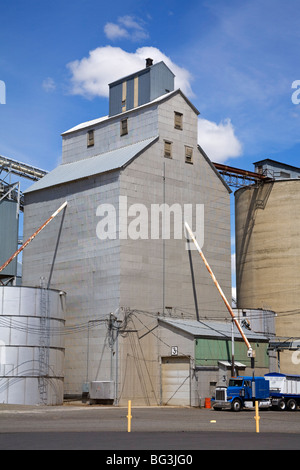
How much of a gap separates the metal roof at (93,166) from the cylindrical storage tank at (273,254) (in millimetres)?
20616

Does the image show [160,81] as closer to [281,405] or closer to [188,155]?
[188,155]

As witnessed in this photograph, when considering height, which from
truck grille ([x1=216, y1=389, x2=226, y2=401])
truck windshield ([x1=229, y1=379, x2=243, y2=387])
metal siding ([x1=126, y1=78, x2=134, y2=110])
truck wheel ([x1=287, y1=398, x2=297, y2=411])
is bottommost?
truck wheel ([x1=287, y1=398, x2=297, y2=411])

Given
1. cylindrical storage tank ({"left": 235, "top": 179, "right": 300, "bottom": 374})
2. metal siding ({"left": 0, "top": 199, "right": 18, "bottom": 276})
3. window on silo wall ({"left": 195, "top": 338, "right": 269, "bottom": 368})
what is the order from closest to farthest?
window on silo wall ({"left": 195, "top": 338, "right": 269, "bottom": 368})
metal siding ({"left": 0, "top": 199, "right": 18, "bottom": 276})
cylindrical storage tank ({"left": 235, "top": 179, "right": 300, "bottom": 374})

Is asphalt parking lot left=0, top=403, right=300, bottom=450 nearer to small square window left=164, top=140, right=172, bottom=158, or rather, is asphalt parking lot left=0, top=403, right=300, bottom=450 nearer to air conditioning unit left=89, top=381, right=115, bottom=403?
air conditioning unit left=89, top=381, right=115, bottom=403

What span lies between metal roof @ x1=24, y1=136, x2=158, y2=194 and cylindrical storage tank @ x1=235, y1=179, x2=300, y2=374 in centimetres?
2062

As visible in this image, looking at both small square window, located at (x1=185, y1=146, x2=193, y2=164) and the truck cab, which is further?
small square window, located at (x1=185, y1=146, x2=193, y2=164)

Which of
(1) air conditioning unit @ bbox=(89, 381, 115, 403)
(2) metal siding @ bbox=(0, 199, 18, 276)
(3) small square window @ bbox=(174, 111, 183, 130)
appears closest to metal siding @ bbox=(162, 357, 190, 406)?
(1) air conditioning unit @ bbox=(89, 381, 115, 403)

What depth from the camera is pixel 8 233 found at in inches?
2689

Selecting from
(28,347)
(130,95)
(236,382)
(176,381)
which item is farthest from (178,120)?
(236,382)

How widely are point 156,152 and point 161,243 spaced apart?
8.75 m

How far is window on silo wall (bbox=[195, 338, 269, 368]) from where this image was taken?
182 feet

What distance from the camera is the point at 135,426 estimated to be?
100 feet

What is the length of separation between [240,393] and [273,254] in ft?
101

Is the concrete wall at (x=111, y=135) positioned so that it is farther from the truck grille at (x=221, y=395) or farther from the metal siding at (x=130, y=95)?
the truck grille at (x=221, y=395)
